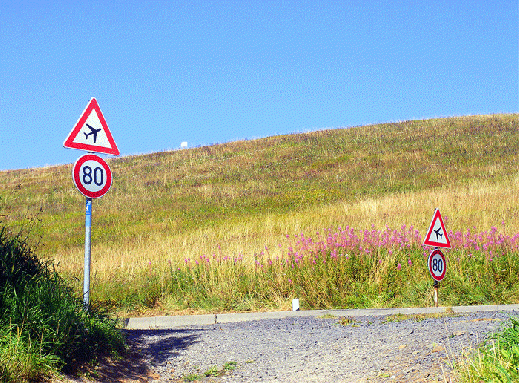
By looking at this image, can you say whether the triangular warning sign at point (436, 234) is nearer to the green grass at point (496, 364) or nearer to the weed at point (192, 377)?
the green grass at point (496, 364)

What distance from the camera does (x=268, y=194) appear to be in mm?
27750

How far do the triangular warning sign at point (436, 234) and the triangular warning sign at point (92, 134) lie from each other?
4.98m

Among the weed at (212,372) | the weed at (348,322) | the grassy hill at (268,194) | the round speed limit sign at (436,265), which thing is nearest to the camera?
the weed at (212,372)

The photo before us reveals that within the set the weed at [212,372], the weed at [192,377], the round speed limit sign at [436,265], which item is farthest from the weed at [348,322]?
the weed at [192,377]

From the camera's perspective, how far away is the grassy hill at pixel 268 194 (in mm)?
13984

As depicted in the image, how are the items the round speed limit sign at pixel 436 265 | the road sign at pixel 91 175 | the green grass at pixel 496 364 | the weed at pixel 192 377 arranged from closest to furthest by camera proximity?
the green grass at pixel 496 364 < the weed at pixel 192 377 < the road sign at pixel 91 175 < the round speed limit sign at pixel 436 265

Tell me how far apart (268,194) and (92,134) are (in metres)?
20.6

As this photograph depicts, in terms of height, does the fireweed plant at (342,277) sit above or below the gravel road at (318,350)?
above

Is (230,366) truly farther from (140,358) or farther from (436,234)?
(436,234)

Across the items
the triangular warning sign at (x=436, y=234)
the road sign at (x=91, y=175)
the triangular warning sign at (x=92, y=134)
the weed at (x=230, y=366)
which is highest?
the triangular warning sign at (x=92, y=134)

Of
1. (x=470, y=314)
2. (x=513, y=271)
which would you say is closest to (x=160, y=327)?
(x=470, y=314)

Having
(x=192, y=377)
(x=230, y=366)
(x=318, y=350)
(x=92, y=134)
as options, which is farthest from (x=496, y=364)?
(x=92, y=134)

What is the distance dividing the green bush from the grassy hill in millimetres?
3438

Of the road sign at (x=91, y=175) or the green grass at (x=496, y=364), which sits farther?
the road sign at (x=91, y=175)
